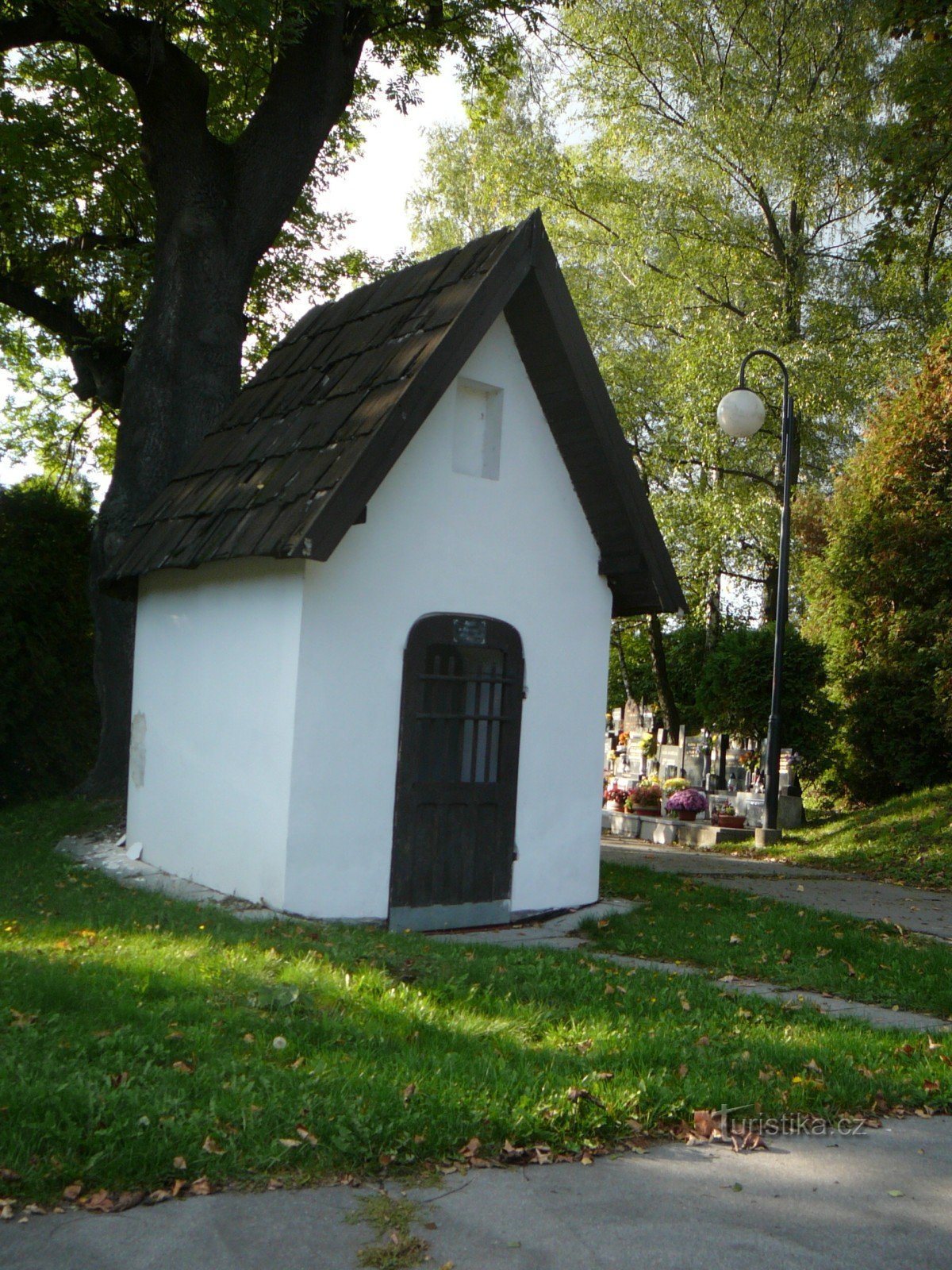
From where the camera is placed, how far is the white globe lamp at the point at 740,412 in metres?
15.2

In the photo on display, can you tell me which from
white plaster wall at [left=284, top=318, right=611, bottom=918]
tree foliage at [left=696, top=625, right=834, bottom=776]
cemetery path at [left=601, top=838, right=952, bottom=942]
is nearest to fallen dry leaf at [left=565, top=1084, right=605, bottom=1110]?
white plaster wall at [left=284, top=318, right=611, bottom=918]

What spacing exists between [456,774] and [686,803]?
11447 millimetres

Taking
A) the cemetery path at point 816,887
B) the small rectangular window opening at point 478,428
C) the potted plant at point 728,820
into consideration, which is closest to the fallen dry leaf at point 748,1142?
the cemetery path at point 816,887

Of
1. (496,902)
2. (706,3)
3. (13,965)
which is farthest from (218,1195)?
(706,3)

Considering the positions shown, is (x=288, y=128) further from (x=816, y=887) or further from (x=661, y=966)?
(x=661, y=966)

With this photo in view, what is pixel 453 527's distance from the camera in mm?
9547

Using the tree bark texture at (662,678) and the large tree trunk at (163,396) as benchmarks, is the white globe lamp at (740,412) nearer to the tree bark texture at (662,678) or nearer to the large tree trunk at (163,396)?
the large tree trunk at (163,396)

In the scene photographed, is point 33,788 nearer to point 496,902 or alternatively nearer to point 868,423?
point 496,902

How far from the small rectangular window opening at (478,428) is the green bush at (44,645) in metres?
7.72

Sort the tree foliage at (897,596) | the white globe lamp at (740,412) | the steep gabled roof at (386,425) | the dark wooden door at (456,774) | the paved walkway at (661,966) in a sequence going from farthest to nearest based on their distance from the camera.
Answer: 1. the tree foliage at (897,596)
2. the white globe lamp at (740,412)
3. the dark wooden door at (456,774)
4. the steep gabled roof at (386,425)
5. the paved walkway at (661,966)

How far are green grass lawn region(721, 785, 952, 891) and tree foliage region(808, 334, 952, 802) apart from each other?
1035 millimetres

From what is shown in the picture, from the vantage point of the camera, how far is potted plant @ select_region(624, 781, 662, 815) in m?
21.6

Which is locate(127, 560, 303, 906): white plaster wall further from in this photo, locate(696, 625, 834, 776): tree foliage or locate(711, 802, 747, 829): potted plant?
locate(696, 625, 834, 776): tree foliage

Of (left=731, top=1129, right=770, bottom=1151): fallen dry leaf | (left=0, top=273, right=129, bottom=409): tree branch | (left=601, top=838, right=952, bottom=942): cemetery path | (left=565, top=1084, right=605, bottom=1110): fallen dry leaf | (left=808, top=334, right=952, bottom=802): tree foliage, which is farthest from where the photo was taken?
(left=808, top=334, right=952, bottom=802): tree foliage
